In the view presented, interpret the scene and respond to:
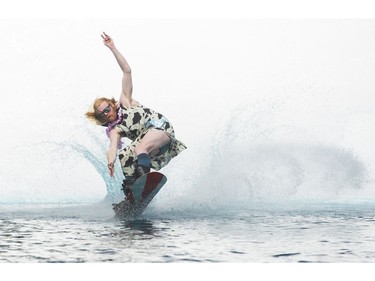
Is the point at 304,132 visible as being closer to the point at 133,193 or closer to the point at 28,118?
the point at 133,193

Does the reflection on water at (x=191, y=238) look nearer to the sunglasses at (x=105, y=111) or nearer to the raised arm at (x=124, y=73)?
the sunglasses at (x=105, y=111)

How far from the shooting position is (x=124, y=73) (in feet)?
15.1

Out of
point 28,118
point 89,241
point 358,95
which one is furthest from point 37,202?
point 358,95

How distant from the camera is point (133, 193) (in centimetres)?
458

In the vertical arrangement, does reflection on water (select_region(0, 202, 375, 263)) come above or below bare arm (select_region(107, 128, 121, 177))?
below

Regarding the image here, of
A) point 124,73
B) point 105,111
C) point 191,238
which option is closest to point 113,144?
point 105,111

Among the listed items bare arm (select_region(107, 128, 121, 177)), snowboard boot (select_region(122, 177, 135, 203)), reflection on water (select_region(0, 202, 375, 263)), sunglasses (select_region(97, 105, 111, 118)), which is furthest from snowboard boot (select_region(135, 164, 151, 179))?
sunglasses (select_region(97, 105, 111, 118))

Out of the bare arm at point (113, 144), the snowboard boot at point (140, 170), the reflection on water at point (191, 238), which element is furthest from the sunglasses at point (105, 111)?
the reflection on water at point (191, 238)

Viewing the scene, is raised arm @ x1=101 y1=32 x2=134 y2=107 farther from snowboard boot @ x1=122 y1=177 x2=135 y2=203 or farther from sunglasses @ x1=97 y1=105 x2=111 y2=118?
snowboard boot @ x1=122 y1=177 x2=135 y2=203

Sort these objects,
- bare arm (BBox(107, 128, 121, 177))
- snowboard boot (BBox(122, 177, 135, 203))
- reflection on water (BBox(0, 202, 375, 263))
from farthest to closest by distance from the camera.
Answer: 1. snowboard boot (BBox(122, 177, 135, 203))
2. bare arm (BBox(107, 128, 121, 177))
3. reflection on water (BBox(0, 202, 375, 263))

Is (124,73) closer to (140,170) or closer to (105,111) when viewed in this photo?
(105,111)

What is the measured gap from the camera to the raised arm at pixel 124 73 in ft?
14.8

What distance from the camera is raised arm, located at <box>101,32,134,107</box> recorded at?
14.8 ft

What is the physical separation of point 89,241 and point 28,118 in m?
2.55
